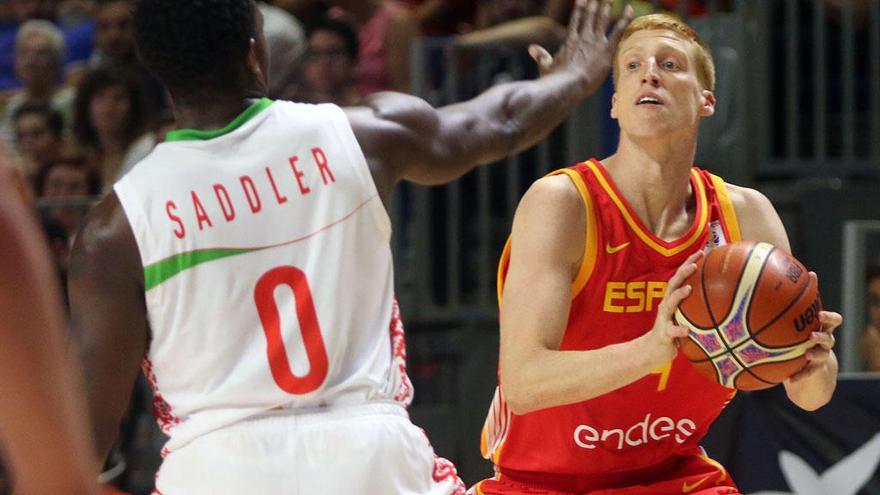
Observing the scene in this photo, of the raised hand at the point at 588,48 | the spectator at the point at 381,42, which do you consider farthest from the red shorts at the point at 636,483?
the spectator at the point at 381,42

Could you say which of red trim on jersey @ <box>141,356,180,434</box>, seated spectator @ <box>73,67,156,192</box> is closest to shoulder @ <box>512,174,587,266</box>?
red trim on jersey @ <box>141,356,180,434</box>

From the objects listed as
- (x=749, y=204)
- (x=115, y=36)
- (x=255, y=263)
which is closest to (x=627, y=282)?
(x=749, y=204)

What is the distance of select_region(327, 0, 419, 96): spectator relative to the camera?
7301mm

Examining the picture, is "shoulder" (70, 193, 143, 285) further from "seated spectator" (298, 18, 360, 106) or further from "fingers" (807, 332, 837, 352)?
"seated spectator" (298, 18, 360, 106)

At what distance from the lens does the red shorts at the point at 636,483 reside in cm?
377

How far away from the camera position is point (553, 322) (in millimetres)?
3477

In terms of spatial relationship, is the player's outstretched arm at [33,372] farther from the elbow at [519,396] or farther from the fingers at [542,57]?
the fingers at [542,57]

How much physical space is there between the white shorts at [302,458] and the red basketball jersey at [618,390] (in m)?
0.55

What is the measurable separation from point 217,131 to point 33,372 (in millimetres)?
1933

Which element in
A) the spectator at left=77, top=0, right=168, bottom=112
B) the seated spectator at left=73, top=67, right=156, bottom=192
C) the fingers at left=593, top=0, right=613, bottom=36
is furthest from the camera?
the spectator at left=77, top=0, right=168, bottom=112

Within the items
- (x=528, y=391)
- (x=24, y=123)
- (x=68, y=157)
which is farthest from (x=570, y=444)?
(x=24, y=123)

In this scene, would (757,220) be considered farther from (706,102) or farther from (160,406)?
(160,406)

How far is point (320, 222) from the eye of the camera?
3.26m

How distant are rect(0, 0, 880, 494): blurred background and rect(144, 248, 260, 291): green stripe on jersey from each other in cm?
339
